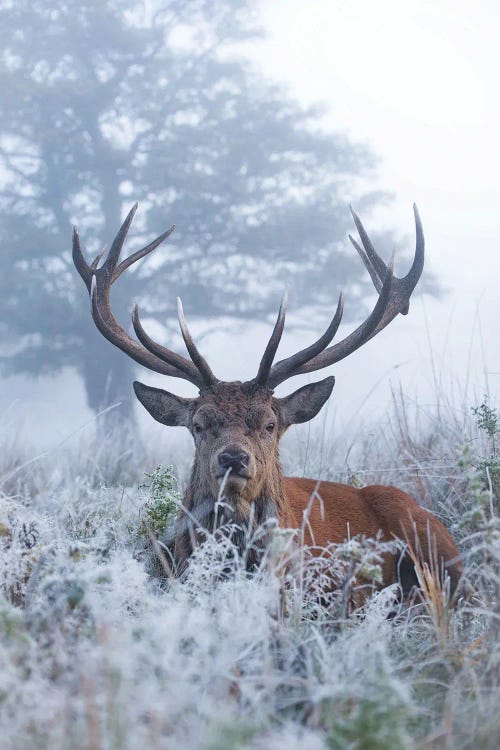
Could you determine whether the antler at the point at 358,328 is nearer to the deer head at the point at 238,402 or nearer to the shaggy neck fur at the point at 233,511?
the deer head at the point at 238,402

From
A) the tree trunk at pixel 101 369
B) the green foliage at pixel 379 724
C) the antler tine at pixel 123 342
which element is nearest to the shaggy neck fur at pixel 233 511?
the antler tine at pixel 123 342

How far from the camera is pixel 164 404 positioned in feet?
16.9

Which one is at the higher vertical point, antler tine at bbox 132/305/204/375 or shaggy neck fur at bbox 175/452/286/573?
antler tine at bbox 132/305/204/375

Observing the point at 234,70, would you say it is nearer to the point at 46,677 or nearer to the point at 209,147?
the point at 209,147

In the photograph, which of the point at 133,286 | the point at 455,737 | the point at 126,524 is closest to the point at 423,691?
the point at 455,737

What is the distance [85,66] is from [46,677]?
2296 centimetres

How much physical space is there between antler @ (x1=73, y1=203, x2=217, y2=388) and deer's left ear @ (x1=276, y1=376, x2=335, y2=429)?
47cm

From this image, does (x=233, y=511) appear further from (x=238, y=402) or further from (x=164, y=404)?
(x=164, y=404)

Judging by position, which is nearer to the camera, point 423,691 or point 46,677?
point 46,677

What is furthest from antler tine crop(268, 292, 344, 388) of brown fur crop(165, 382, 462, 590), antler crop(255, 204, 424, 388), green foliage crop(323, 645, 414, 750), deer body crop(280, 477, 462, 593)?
green foliage crop(323, 645, 414, 750)

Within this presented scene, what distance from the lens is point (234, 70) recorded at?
76.3 ft

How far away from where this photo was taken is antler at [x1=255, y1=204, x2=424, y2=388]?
15.6ft

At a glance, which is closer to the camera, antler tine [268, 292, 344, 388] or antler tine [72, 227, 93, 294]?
antler tine [268, 292, 344, 388]

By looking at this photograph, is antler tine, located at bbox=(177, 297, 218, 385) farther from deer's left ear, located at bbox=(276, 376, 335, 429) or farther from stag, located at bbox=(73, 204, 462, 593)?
deer's left ear, located at bbox=(276, 376, 335, 429)
